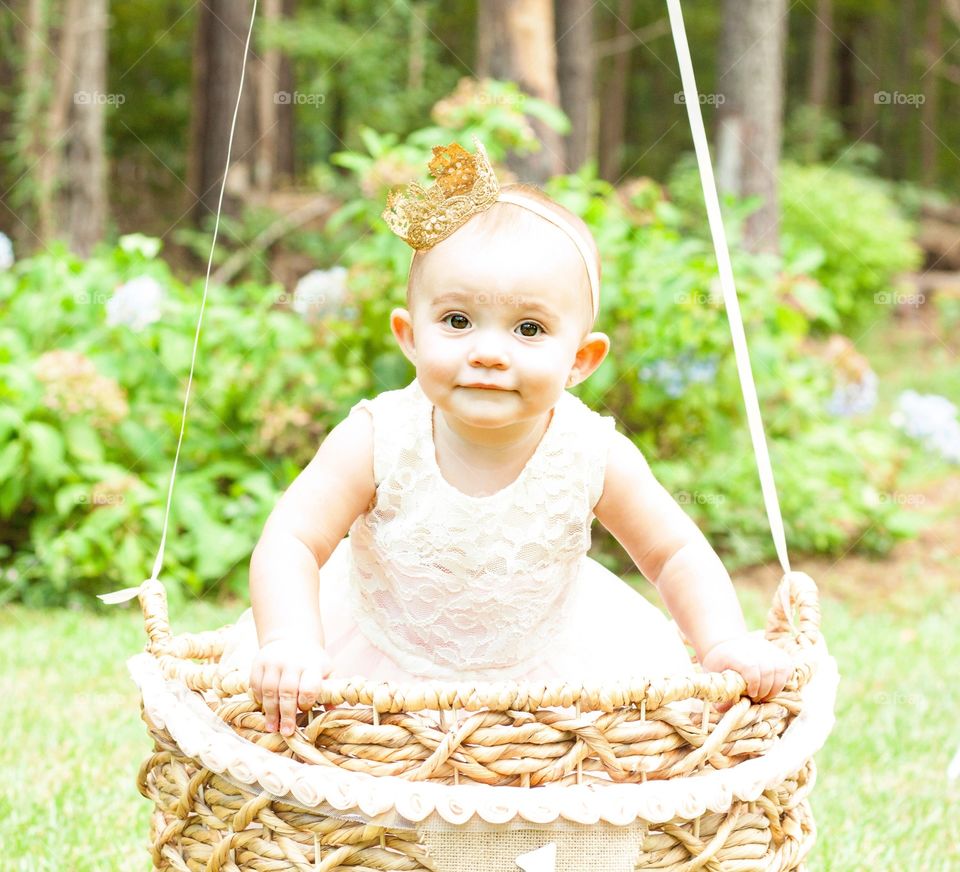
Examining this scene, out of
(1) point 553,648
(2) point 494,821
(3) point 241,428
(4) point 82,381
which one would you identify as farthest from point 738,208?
(2) point 494,821

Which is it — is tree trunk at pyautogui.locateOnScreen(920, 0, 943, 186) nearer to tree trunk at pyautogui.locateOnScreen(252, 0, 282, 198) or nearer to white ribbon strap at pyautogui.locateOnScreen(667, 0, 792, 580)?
tree trunk at pyautogui.locateOnScreen(252, 0, 282, 198)

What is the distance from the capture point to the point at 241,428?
392 centimetres

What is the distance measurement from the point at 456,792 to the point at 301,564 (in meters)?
0.41

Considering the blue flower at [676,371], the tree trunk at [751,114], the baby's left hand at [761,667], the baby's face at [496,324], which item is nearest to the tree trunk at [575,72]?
the tree trunk at [751,114]

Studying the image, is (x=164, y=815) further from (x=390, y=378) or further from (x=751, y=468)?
(x=751, y=468)

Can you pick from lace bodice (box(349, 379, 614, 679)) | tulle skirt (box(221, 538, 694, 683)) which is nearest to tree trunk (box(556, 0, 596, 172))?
tulle skirt (box(221, 538, 694, 683))

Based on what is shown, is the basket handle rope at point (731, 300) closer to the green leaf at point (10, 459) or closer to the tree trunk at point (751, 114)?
the green leaf at point (10, 459)

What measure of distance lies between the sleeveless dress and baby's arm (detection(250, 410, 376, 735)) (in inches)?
1.5

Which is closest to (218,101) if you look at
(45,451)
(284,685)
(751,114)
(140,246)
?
(751,114)

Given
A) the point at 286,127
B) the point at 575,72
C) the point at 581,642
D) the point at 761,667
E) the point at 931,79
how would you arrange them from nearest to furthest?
the point at 761,667, the point at 581,642, the point at 575,72, the point at 286,127, the point at 931,79

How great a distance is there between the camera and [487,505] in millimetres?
1623

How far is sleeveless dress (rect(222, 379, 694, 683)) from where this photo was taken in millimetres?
1631

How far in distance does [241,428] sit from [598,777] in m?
2.85

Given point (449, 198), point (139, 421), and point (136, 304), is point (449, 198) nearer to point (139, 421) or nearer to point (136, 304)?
point (136, 304)
